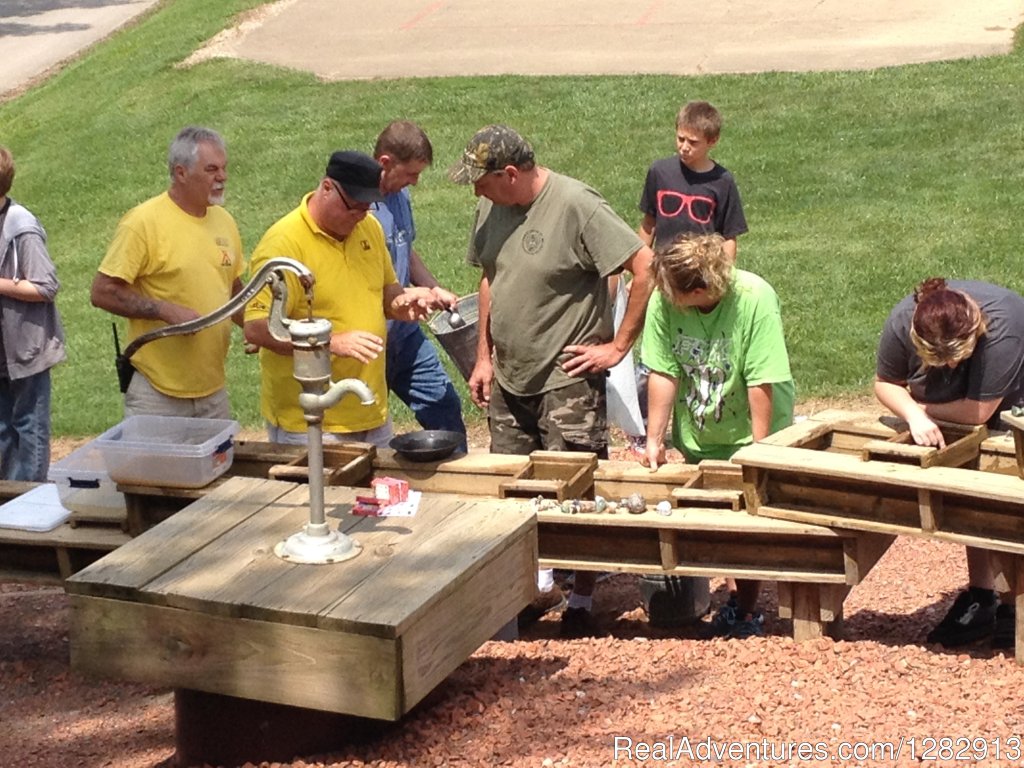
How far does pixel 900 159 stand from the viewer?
52.1 feet

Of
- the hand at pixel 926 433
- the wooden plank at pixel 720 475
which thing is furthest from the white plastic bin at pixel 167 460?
the hand at pixel 926 433

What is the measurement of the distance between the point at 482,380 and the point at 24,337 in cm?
231

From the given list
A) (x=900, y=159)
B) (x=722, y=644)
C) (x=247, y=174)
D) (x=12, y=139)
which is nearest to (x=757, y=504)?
(x=722, y=644)

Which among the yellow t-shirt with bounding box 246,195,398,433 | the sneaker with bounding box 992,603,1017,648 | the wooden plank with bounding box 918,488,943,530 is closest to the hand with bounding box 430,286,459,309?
the yellow t-shirt with bounding box 246,195,398,433

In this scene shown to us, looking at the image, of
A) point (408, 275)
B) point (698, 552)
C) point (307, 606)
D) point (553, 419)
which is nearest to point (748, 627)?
point (698, 552)

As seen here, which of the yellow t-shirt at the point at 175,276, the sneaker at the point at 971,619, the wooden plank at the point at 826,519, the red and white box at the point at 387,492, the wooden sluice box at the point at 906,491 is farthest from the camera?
the yellow t-shirt at the point at 175,276

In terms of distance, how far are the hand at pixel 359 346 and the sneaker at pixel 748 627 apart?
180 cm

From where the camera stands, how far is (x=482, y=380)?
7188 mm

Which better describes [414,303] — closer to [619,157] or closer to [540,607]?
[540,607]

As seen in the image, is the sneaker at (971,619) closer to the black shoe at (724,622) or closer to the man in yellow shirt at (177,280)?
the black shoe at (724,622)

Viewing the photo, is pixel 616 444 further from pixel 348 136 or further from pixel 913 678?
pixel 348 136

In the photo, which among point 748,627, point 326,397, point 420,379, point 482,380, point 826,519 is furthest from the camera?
point 420,379

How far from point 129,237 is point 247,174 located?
11203mm

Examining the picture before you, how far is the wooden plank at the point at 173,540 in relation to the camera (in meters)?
4.84
